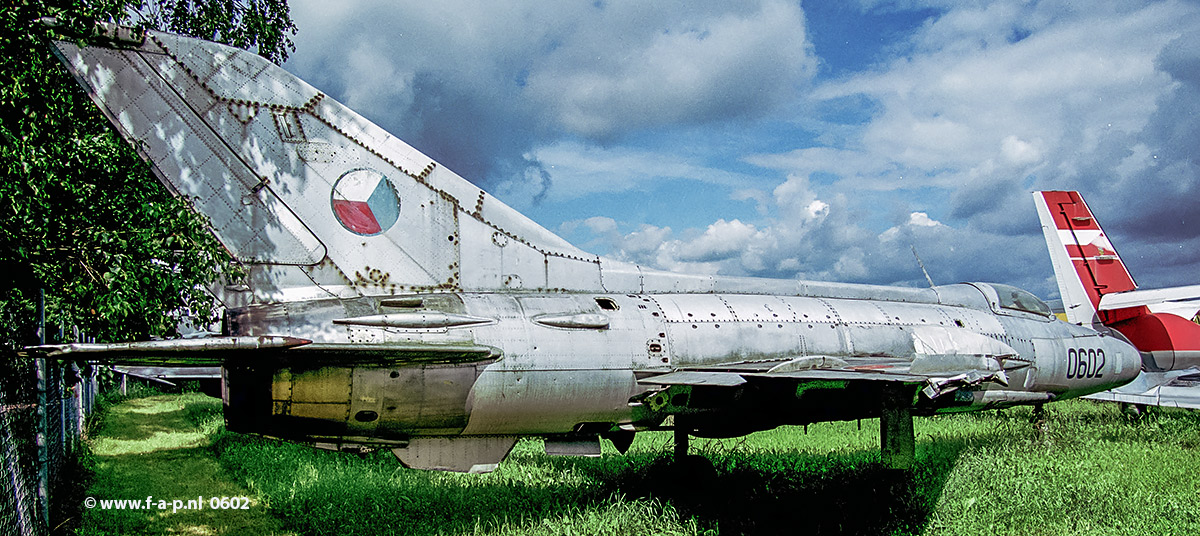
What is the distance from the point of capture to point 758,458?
10.8m

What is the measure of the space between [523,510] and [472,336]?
3.15 m

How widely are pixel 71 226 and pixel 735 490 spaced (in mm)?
7612

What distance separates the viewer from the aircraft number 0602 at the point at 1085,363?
32.7ft

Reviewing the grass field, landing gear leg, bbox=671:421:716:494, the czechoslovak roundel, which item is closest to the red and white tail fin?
the grass field

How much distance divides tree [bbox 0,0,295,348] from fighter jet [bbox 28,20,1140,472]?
0.33 m

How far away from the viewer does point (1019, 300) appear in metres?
10.7

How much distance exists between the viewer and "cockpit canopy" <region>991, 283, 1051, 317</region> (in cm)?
1051

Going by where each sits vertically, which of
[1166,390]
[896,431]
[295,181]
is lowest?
[1166,390]

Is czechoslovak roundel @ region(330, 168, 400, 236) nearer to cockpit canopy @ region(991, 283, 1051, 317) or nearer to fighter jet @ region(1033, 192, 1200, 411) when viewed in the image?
cockpit canopy @ region(991, 283, 1051, 317)

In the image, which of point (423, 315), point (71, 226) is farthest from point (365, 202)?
point (71, 226)

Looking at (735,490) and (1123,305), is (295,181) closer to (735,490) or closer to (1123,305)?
(735,490)

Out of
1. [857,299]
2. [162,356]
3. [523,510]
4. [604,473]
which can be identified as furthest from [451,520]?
[857,299]

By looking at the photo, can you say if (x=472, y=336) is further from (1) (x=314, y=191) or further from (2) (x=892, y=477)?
(2) (x=892, y=477)

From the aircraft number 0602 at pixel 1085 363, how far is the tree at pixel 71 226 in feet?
35.2
